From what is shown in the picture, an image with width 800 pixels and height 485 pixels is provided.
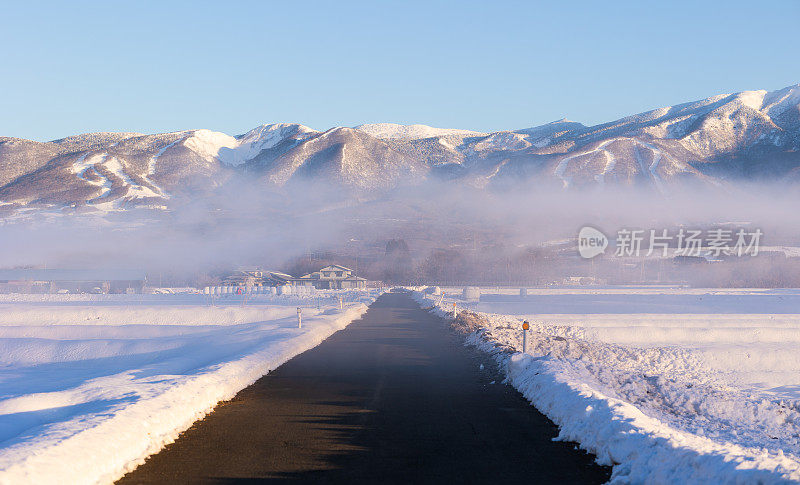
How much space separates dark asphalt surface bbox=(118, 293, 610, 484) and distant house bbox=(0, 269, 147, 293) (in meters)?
142

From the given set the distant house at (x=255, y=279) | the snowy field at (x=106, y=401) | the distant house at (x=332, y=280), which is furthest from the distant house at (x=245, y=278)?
the snowy field at (x=106, y=401)

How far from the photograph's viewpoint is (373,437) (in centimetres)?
973

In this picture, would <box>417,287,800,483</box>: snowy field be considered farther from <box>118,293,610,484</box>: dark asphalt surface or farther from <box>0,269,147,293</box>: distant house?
<box>0,269,147,293</box>: distant house

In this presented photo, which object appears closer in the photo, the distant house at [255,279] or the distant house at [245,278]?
the distant house at [245,278]

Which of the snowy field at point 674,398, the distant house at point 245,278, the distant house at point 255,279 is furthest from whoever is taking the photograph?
the distant house at point 255,279

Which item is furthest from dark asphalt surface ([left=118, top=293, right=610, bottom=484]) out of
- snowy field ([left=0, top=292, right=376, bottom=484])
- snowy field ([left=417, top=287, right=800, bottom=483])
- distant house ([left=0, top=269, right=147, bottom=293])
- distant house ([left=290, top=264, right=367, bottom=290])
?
distant house ([left=290, top=264, right=367, bottom=290])

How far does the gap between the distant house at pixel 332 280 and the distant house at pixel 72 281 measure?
37741mm

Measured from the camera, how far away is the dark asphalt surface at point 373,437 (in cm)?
775

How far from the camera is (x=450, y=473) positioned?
25.6 ft

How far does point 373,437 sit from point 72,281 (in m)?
167

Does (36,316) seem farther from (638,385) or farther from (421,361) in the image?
(638,385)

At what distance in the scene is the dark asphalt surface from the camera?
7750 mm

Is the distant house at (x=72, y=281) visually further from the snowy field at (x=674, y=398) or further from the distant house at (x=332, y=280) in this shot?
the snowy field at (x=674, y=398)

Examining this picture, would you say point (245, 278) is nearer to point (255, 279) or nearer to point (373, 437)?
point (255, 279)
